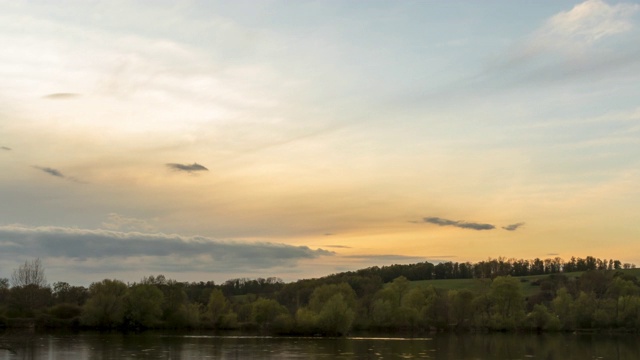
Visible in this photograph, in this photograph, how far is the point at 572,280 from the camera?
17425 centimetres

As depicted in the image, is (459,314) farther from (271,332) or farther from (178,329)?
(178,329)

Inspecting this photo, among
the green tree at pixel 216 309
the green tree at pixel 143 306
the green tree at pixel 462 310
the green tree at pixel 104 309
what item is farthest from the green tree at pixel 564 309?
the green tree at pixel 104 309

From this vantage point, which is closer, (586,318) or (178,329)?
(178,329)

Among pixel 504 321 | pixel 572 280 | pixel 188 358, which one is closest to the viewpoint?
pixel 188 358

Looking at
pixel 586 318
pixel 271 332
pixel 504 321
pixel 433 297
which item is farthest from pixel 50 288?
pixel 586 318

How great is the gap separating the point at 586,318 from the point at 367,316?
41.7 m

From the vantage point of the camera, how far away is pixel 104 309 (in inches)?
4437

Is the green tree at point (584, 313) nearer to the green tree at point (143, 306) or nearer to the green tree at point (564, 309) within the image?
the green tree at point (564, 309)

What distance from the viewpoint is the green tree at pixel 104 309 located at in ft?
368

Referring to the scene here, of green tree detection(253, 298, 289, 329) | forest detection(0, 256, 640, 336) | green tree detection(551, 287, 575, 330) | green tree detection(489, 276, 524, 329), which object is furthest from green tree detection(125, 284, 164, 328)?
green tree detection(551, 287, 575, 330)

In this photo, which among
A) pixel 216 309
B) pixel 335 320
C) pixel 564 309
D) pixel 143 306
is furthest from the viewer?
pixel 564 309

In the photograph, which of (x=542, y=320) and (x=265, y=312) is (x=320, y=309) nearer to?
(x=265, y=312)

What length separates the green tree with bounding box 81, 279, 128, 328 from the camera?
368ft

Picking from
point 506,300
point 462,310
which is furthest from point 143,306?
point 506,300
